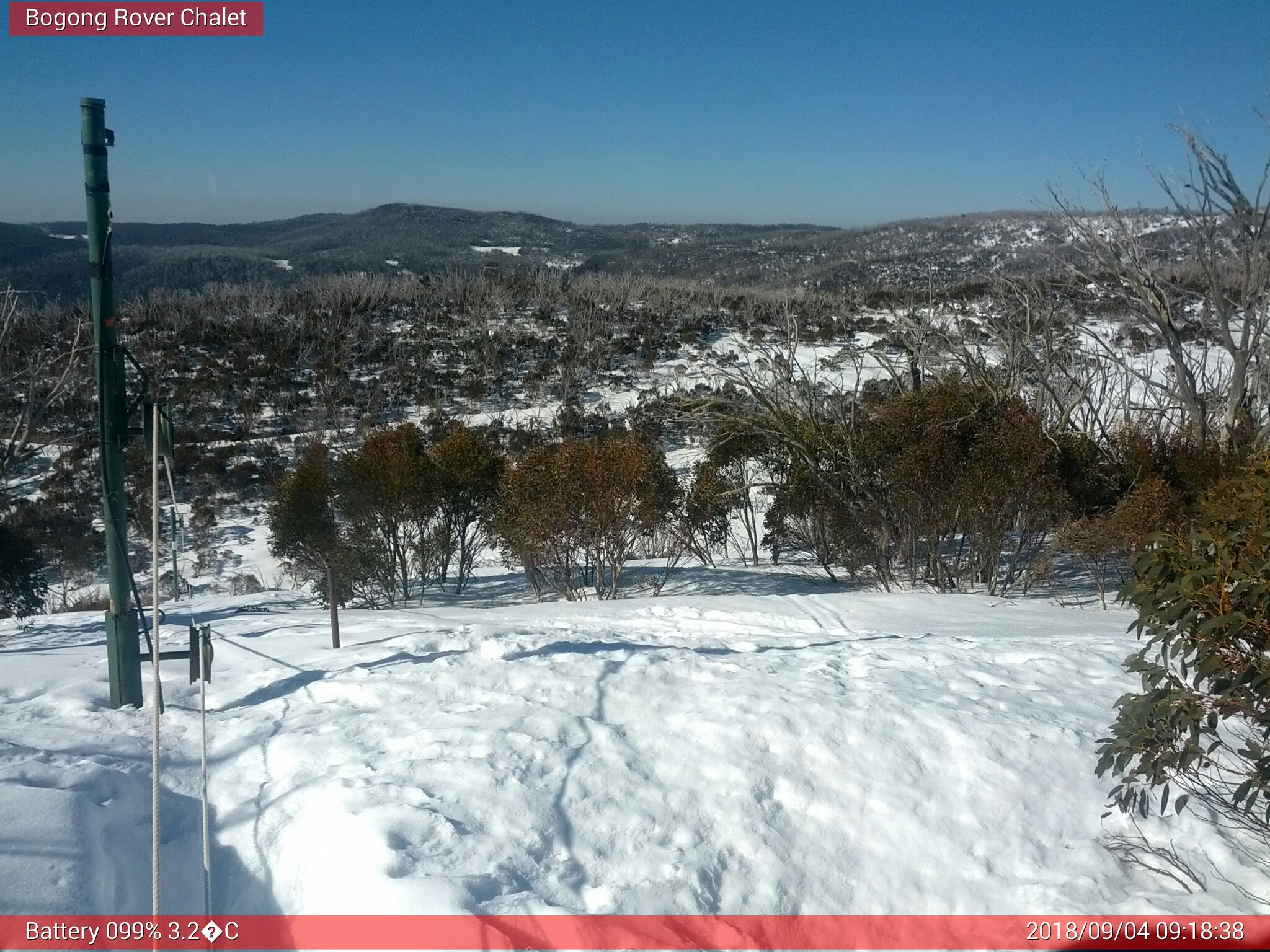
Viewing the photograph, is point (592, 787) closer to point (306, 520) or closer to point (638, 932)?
point (638, 932)

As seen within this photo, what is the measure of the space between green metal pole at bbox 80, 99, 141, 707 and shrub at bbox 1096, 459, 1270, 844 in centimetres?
496

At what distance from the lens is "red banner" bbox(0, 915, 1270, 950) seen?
2.98 metres

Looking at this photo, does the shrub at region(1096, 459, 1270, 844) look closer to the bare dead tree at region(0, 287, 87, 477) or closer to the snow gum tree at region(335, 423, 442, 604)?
the snow gum tree at region(335, 423, 442, 604)

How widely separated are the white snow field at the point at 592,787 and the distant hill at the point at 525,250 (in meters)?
27.5

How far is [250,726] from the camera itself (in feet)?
15.7

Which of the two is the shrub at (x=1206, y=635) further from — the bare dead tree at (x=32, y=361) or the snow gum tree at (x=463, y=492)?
the bare dead tree at (x=32, y=361)

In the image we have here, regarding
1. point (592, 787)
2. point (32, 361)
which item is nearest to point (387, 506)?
point (592, 787)

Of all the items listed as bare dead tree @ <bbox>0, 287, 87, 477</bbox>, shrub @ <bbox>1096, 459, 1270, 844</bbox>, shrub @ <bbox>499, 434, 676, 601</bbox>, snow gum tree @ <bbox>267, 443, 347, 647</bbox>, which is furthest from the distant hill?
shrub @ <bbox>1096, 459, 1270, 844</bbox>

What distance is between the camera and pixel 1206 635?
3.03m

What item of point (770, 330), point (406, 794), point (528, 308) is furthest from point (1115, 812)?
point (528, 308)

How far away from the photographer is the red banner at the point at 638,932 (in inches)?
117

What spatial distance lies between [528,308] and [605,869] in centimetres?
3691

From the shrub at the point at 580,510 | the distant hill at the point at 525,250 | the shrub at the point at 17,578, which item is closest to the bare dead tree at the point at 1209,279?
the shrub at the point at 580,510

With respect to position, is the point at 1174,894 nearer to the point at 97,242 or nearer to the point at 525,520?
the point at 97,242
